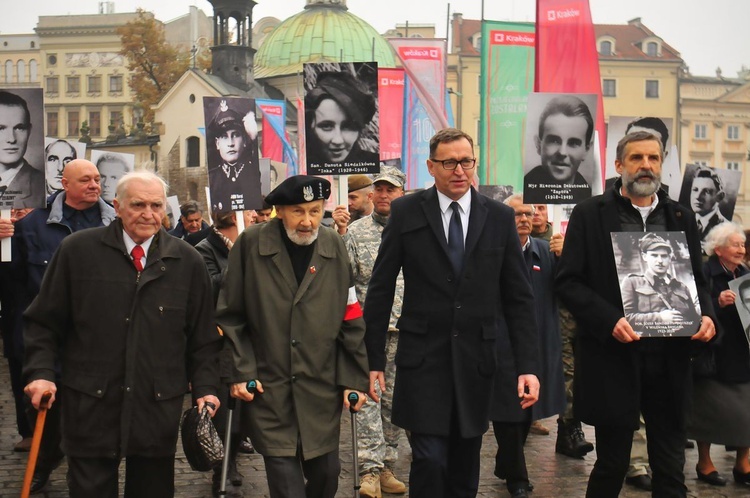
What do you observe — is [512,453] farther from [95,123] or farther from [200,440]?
[95,123]

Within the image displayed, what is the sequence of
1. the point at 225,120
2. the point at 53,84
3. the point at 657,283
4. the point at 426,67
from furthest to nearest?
the point at 53,84 < the point at 426,67 < the point at 225,120 < the point at 657,283

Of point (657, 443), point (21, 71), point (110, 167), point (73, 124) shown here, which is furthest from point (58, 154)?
point (21, 71)

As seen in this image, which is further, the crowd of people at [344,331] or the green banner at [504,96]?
the green banner at [504,96]

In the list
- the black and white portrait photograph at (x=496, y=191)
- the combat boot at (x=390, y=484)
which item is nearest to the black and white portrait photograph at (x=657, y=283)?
the combat boot at (x=390, y=484)

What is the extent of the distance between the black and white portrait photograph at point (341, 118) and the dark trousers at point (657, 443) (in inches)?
211

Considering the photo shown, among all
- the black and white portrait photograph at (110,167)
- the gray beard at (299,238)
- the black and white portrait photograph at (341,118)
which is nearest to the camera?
→ the gray beard at (299,238)

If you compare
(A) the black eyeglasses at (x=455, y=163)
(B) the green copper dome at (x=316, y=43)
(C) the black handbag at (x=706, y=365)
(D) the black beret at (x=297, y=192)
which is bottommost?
(C) the black handbag at (x=706, y=365)

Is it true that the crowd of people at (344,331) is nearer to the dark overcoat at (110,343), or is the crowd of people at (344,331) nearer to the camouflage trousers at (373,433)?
the dark overcoat at (110,343)

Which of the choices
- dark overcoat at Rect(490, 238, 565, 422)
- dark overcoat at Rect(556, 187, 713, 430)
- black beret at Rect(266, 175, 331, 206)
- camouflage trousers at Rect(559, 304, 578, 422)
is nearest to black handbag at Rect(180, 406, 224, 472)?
black beret at Rect(266, 175, 331, 206)

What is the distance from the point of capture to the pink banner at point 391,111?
810 inches

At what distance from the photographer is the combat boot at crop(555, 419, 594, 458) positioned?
9.33 m

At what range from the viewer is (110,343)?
5469 mm

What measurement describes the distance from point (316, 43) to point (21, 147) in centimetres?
6900

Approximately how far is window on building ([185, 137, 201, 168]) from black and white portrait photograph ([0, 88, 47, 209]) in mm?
66405
